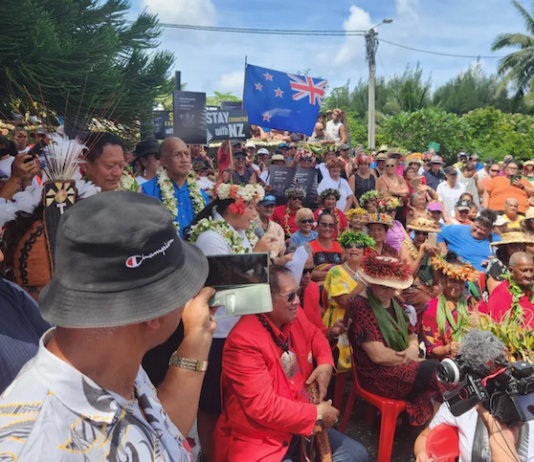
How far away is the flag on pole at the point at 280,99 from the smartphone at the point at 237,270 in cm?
586

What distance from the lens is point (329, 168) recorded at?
7566mm

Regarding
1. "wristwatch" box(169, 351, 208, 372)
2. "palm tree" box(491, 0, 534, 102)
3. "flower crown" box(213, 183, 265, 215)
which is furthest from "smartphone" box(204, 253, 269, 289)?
"palm tree" box(491, 0, 534, 102)

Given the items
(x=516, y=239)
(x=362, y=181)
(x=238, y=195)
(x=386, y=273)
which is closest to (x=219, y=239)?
(x=238, y=195)

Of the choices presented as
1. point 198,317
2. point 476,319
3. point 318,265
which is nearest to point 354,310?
point 476,319

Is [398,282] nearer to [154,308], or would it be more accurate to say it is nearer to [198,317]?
[198,317]

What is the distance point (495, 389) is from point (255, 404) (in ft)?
4.15

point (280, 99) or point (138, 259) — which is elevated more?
Answer: point (280, 99)

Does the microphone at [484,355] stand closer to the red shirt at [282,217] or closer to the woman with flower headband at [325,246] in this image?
the woman with flower headband at [325,246]

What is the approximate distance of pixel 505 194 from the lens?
8508mm

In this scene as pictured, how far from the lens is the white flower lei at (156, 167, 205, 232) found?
403cm

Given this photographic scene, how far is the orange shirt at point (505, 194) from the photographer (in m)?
8.37

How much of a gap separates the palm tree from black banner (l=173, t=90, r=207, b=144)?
3399cm

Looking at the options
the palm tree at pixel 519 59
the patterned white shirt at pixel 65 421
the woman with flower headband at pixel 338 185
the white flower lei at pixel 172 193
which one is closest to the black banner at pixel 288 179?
the woman with flower headband at pixel 338 185

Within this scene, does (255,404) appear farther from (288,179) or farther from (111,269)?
(288,179)
